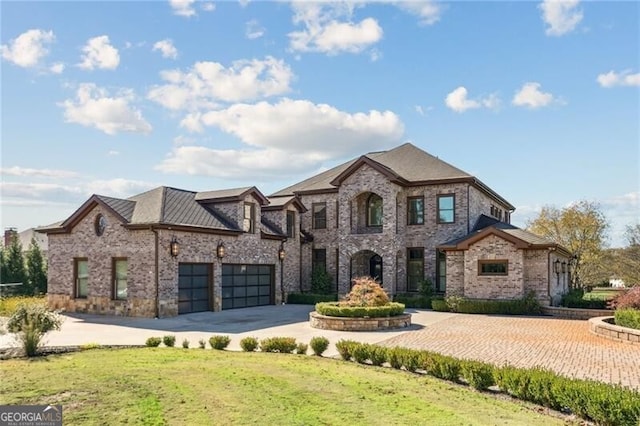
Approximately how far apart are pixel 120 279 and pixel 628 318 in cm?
1868

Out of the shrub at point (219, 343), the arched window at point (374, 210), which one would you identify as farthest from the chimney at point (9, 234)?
the shrub at point (219, 343)

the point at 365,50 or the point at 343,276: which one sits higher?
the point at 365,50

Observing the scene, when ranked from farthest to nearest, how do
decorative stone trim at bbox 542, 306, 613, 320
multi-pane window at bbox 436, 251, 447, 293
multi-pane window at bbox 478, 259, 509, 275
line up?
multi-pane window at bbox 436, 251, 447, 293
multi-pane window at bbox 478, 259, 509, 275
decorative stone trim at bbox 542, 306, 613, 320

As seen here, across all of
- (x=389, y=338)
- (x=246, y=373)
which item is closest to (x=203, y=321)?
(x=389, y=338)

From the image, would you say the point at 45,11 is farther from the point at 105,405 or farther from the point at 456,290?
the point at 456,290

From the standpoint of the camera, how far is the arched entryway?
95.3 feet

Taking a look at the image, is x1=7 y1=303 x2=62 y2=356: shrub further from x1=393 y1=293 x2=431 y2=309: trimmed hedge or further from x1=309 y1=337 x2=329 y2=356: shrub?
x1=393 y1=293 x2=431 y2=309: trimmed hedge

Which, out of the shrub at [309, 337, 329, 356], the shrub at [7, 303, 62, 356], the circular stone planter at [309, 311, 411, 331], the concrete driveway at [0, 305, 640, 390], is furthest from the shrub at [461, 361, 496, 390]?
the shrub at [7, 303, 62, 356]

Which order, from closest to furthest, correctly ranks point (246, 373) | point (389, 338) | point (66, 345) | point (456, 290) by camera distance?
point (246, 373) → point (66, 345) → point (389, 338) → point (456, 290)

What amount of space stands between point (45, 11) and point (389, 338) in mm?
12548

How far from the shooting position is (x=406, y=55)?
1655 cm

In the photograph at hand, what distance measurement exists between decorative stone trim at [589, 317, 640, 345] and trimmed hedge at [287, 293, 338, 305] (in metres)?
13.2

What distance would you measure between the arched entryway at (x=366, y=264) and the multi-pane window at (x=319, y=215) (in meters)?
2.89

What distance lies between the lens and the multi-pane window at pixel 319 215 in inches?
1196
